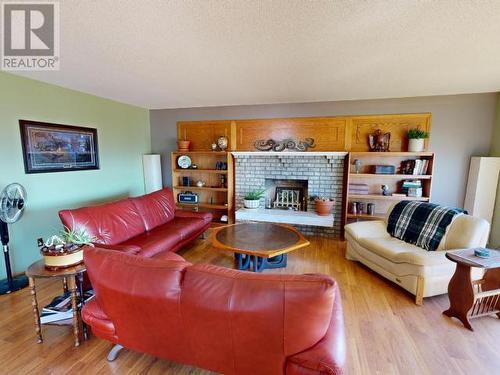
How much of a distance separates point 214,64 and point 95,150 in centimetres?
255

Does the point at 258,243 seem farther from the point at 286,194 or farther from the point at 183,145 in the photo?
the point at 183,145

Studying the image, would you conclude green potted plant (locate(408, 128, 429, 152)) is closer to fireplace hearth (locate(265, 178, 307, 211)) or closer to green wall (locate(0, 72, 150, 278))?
fireplace hearth (locate(265, 178, 307, 211))

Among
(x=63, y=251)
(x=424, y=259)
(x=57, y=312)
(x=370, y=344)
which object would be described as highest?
(x=63, y=251)

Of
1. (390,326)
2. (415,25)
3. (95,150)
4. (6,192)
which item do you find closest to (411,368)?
(390,326)

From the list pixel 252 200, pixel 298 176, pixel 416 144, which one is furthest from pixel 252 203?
pixel 416 144

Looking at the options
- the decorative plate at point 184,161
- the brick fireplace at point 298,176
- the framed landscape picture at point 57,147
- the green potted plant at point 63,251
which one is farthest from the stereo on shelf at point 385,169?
the framed landscape picture at point 57,147

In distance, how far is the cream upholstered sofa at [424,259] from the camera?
2.27 m

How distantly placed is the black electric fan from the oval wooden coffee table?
2007 mm

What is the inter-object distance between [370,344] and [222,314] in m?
1.40

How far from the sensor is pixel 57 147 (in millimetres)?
3207

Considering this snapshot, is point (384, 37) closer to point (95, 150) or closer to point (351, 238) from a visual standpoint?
point (351, 238)

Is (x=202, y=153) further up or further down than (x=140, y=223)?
further up

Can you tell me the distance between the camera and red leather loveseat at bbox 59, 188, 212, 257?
2.51 m

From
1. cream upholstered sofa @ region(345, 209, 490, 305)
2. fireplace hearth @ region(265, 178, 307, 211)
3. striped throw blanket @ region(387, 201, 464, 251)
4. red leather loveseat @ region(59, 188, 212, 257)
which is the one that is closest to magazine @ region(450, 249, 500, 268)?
cream upholstered sofa @ region(345, 209, 490, 305)
